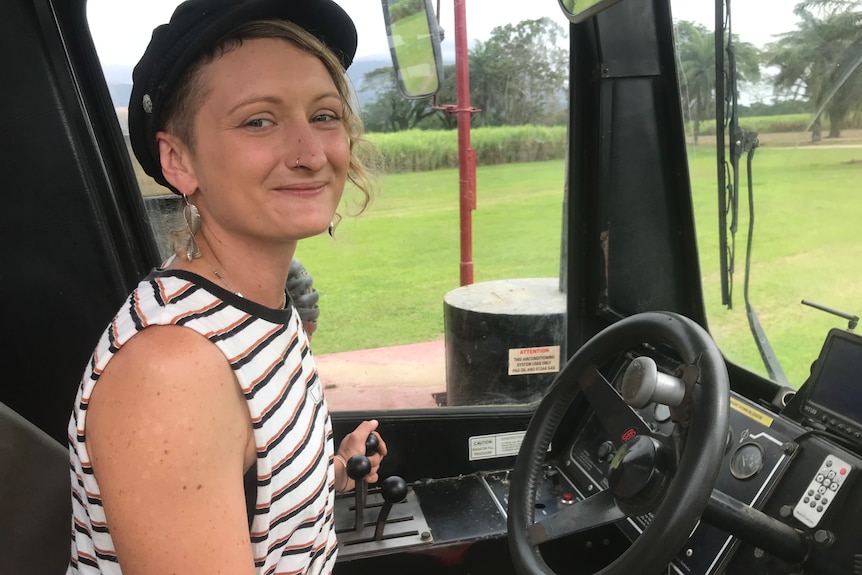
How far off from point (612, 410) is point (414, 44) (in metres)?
1.13

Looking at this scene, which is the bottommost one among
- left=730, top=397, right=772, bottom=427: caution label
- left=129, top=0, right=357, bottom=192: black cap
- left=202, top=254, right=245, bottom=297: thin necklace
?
left=730, top=397, right=772, bottom=427: caution label

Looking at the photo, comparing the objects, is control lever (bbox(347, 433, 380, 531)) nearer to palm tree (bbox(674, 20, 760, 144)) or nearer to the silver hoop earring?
the silver hoop earring

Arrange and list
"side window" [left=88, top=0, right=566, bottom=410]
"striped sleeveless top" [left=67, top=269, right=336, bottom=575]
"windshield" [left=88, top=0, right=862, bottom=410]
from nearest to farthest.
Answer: "striped sleeveless top" [left=67, top=269, right=336, bottom=575]
"windshield" [left=88, top=0, right=862, bottom=410]
"side window" [left=88, top=0, right=566, bottom=410]

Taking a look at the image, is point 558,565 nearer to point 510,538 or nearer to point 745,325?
point 510,538

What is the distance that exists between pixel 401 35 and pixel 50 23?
0.92m

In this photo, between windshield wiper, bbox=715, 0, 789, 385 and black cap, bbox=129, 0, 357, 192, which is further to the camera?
windshield wiper, bbox=715, 0, 789, 385

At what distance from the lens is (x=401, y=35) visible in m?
1.80

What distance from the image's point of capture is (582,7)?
4.70 ft

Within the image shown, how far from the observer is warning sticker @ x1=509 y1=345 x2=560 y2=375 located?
7.30 ft

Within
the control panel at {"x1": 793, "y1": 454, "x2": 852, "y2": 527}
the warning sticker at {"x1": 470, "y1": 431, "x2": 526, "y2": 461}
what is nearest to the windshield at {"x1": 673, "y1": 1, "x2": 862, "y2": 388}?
the control panel at {"x1": 793, "y1": 454, "x2": 852, "y2": 527}

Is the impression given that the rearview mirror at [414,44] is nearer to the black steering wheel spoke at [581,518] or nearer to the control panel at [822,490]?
the black steering wheel spoke at [581,518]

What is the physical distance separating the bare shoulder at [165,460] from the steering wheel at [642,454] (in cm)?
67

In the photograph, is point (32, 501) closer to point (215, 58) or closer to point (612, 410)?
point (215, 58)

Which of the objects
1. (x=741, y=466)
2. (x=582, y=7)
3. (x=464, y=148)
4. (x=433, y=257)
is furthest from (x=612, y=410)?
(x=433, y=257)
